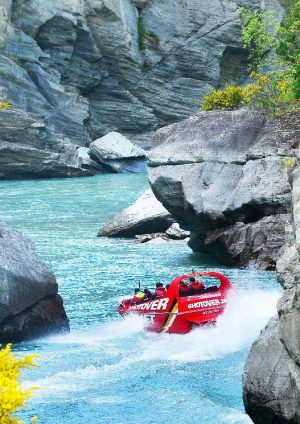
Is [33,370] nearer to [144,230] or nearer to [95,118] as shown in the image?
[144,230]

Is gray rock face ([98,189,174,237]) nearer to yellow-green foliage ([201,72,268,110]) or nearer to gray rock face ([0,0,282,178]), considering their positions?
yellow-green foliage ([201,72,268,110])

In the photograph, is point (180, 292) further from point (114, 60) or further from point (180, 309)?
point (114, 60)

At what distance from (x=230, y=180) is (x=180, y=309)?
906 centimetres

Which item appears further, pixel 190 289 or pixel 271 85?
pixel 271 85

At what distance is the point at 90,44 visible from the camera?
7838cm

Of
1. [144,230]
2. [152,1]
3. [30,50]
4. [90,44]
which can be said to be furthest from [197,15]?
[144,230]

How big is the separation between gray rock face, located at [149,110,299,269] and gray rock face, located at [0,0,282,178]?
3740 cm

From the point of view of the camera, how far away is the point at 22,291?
1864 centimetres

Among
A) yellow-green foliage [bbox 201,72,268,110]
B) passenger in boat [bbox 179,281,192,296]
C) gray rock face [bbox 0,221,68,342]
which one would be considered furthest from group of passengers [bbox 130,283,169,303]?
yellow-green foliage [bbox 201,72,268,110]

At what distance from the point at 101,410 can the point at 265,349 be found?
355 cm

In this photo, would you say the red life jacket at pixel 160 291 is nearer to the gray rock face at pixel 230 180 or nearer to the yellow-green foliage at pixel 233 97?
the gray rock face at pixel 230 180

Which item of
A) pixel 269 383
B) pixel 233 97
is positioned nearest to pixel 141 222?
pixel 233 97

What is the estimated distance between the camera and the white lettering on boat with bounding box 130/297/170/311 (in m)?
19.7

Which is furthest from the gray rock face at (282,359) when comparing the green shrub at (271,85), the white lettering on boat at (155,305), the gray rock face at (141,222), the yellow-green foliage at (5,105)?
the yellow-green foliage at (5,105)
